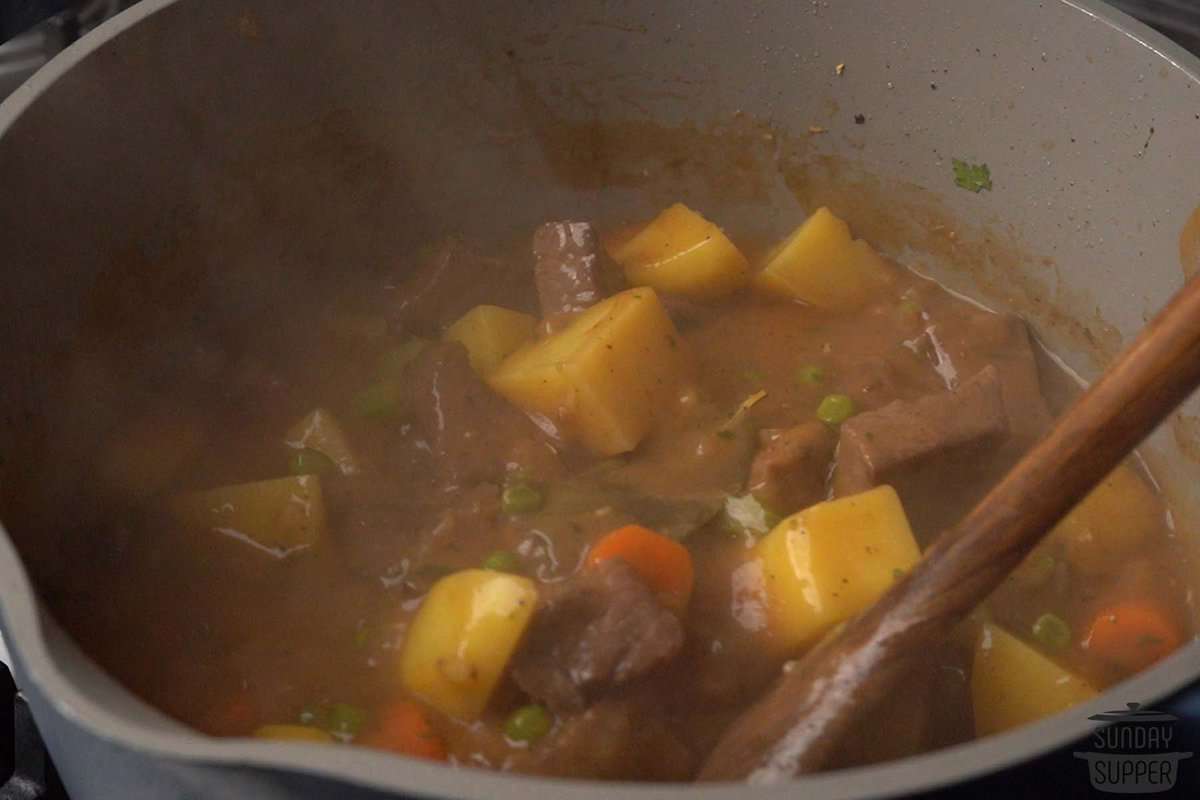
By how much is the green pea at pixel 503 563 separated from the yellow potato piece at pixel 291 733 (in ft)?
1.35

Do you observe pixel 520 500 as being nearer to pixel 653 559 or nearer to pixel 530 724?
pixel 653 559

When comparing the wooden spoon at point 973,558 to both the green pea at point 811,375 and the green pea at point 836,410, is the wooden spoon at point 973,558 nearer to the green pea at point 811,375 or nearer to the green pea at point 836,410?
the green pea at point 836,410

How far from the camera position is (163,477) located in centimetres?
243

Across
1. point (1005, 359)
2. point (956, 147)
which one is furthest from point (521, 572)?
point (956, 147)

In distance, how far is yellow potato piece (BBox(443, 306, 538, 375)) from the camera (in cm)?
268

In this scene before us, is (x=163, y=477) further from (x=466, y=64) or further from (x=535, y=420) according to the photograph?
(x=466, y=64)

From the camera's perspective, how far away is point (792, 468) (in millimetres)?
2336

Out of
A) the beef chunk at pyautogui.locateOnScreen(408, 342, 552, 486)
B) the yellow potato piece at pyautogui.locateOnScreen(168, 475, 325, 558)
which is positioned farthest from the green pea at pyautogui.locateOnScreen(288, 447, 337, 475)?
the beef chunk at pyautogui.locateOnScreen(408, 342, 552, 486)

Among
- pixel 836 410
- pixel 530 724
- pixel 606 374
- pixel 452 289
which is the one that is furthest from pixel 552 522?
pixel 452 289

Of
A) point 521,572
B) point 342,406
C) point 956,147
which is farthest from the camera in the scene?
point 956,147

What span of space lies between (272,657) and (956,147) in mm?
1921

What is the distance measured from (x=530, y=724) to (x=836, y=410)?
1.02 meters

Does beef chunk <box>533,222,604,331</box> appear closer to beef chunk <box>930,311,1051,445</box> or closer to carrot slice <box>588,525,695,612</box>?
carrot slice <box>588,525,695,612</box>

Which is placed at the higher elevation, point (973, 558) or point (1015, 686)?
point (973, 558)
